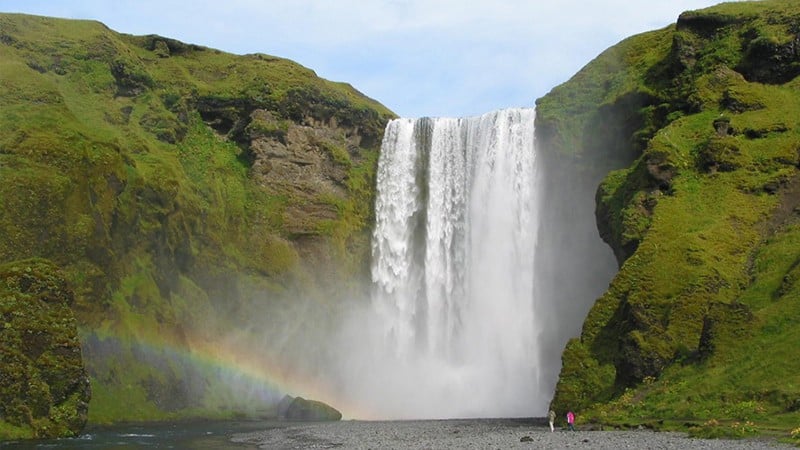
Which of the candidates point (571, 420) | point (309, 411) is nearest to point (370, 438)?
point (571, 420)

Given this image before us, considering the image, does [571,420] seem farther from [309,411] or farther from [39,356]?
[309,411]

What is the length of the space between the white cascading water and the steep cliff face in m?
6.51

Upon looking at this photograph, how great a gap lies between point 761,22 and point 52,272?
4747cm

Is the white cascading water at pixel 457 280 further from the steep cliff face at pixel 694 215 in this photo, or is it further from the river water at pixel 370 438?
the river water at pixel 370 438

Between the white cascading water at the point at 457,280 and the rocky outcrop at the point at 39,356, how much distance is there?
96.4 feet

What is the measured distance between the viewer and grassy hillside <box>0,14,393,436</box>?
56.2m

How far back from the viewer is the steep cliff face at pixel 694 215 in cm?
3719

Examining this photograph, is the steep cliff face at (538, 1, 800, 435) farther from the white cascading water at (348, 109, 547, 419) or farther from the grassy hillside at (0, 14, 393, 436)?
the grassy hillside at (0, 14, 393, 436)

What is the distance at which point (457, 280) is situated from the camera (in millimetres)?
73312

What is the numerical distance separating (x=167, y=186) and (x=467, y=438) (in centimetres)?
3961

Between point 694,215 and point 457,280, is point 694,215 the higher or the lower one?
the lower one

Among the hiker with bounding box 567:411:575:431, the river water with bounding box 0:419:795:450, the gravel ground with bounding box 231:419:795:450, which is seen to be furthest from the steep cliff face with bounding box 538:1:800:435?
the river water with bounding box 0:419:795:450

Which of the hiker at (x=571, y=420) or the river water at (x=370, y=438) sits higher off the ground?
the hiker at (x=571, y=420)

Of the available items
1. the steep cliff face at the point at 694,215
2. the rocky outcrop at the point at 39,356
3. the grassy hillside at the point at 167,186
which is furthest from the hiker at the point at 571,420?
the grassy hillside at the point at 167,186
